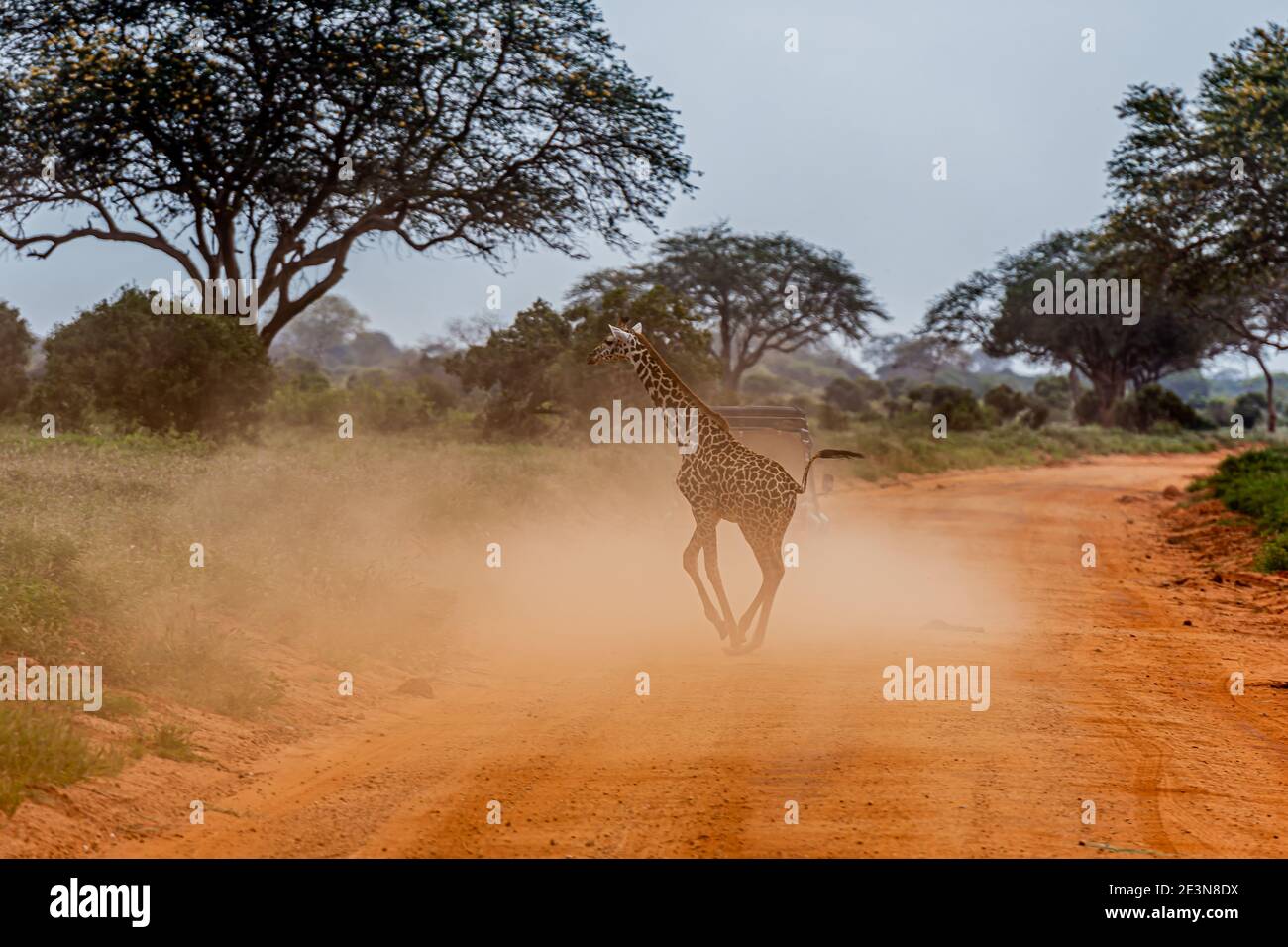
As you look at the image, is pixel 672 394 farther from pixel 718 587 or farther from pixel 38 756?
pixel 38 756

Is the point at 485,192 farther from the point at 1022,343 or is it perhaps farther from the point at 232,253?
the point at 1022,343

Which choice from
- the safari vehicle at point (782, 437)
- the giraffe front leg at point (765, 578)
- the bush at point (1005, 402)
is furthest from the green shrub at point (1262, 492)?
the bush at point (1005, 402)

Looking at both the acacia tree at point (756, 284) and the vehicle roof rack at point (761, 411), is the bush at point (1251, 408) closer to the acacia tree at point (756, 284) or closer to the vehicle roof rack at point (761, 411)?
the acacia tree at point (756, 284)

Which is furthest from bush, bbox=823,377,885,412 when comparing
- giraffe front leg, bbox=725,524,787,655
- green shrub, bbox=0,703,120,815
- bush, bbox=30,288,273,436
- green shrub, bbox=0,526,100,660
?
green shrub, bbox=0,703,120,815

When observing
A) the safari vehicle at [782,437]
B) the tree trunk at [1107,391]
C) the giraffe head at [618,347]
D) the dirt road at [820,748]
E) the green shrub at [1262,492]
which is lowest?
the dirt road at [820,748]

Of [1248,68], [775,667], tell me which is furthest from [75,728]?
[1248,68]

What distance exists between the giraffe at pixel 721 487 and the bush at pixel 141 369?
540 inches

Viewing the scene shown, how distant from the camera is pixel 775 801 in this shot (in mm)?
5730

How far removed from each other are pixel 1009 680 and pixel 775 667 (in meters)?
1.64

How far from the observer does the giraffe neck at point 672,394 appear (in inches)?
374

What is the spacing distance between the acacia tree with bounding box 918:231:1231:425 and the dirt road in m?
52.9

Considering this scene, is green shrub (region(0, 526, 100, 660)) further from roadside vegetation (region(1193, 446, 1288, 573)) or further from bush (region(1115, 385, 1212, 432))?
bush (region(1115, 385, 1212, 432))

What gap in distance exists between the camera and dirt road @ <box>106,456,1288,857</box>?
208 inches
